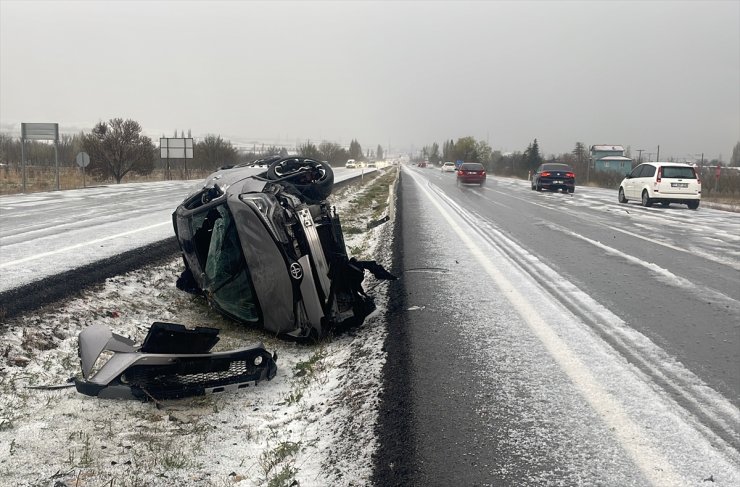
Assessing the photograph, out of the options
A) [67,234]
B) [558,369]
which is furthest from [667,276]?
[67,234]

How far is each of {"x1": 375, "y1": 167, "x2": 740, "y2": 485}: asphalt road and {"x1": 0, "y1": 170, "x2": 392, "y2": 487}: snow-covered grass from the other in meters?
0.29

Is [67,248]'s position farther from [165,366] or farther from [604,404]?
[604,404]

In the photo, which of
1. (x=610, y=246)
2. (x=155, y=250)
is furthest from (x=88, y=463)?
(x=610, y=246)

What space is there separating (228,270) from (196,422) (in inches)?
78.1

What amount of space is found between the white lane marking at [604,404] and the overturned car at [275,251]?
1610 millimetres

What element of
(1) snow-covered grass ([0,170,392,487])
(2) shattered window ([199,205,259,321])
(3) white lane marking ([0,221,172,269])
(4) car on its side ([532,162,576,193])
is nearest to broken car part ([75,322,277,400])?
(1) snow-covered grass ([0,170,392,487])

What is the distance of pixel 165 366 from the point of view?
3842 millimetres

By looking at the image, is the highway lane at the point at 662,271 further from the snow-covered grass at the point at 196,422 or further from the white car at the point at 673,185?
the white car at the point at 673,185

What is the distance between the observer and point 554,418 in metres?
3.30

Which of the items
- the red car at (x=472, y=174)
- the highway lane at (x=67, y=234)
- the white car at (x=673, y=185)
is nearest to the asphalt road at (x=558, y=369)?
the highway lane at (x=67, y=234)

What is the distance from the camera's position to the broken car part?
146 inches

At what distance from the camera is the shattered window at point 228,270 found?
5.20 metres

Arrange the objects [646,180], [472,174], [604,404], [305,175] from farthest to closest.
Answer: [472,174], [646,180], [305,175], [604,404]

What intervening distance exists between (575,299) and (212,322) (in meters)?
3.86
